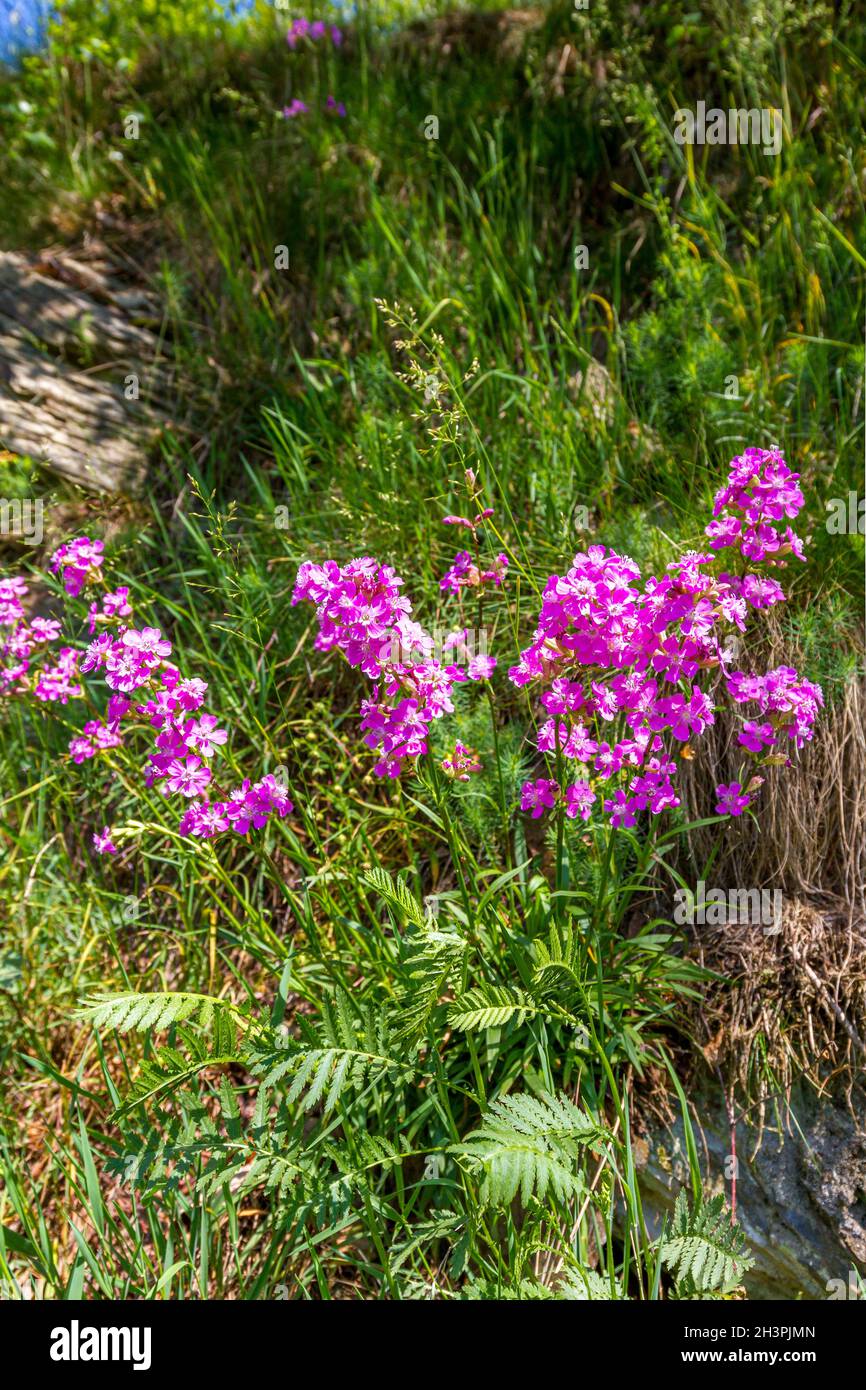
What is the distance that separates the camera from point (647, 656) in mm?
1780

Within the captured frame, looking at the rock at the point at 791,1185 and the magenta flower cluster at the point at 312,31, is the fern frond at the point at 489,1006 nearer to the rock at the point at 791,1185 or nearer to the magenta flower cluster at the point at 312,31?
the rock at the point at 791,1185

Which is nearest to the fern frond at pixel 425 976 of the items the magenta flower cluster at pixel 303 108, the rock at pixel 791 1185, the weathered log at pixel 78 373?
the rock at pixel 791 1185

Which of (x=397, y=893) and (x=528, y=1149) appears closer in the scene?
(x=528, y=1149)

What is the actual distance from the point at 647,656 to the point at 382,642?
1.54 ft

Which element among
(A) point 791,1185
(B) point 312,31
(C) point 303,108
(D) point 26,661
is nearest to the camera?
(A) point 791,1185

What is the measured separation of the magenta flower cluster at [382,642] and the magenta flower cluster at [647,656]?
181 mm

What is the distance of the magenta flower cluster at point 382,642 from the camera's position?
167 cm

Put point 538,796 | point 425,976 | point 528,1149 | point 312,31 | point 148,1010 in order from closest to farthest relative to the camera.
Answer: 1. point 528,1149
2. point 148,1010
3. point 425,976
4. point 538,796
5. point 312,31

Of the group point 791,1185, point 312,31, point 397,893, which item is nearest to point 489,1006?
point 397,893

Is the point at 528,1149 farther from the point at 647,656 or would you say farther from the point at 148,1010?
the point at 647,656

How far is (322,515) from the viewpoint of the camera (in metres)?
3.03

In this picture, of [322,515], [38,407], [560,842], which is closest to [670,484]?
[322,515]

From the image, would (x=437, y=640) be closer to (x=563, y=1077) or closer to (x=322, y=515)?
(x=322, y=515)

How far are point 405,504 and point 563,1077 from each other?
161 cm
